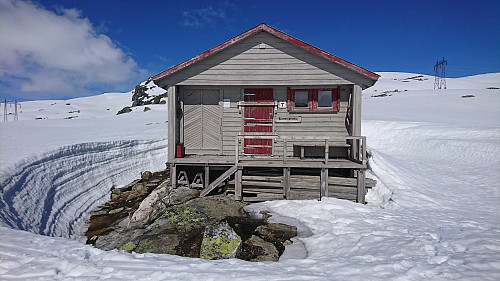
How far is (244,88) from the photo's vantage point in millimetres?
10031

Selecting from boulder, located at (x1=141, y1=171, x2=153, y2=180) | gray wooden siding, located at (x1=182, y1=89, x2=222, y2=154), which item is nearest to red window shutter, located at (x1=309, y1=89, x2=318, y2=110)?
gray wooden siding, located at (x1=182, y1=89, x2=222, y2=154)

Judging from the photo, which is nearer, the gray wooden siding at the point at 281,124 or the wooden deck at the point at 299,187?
the wooden deck at the point at 299,187

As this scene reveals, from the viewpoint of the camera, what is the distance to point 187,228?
6445mm

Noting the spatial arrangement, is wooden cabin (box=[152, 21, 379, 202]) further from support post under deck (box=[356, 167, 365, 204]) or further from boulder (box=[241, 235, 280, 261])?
boulder (box=[241, 235, 280, 261])

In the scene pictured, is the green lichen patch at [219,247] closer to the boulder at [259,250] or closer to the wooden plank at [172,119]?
the boulder at [259,250]

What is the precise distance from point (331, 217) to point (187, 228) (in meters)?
3.78

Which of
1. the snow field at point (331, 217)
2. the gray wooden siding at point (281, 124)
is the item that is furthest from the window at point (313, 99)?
the snow field at point (331, 217)

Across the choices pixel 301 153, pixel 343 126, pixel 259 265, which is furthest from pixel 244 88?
pixel 259 265

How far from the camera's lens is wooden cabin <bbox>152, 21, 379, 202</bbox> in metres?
8.53

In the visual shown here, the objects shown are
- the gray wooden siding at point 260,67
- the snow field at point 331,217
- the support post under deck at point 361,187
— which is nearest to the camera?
the snow field at point 331,217

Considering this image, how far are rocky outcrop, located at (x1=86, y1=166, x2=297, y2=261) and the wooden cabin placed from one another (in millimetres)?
992

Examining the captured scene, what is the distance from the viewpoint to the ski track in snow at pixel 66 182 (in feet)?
24.2

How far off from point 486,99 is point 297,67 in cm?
2997

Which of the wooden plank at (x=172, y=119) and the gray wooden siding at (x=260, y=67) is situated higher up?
the gray wooden siding at (x=260, y=67)
